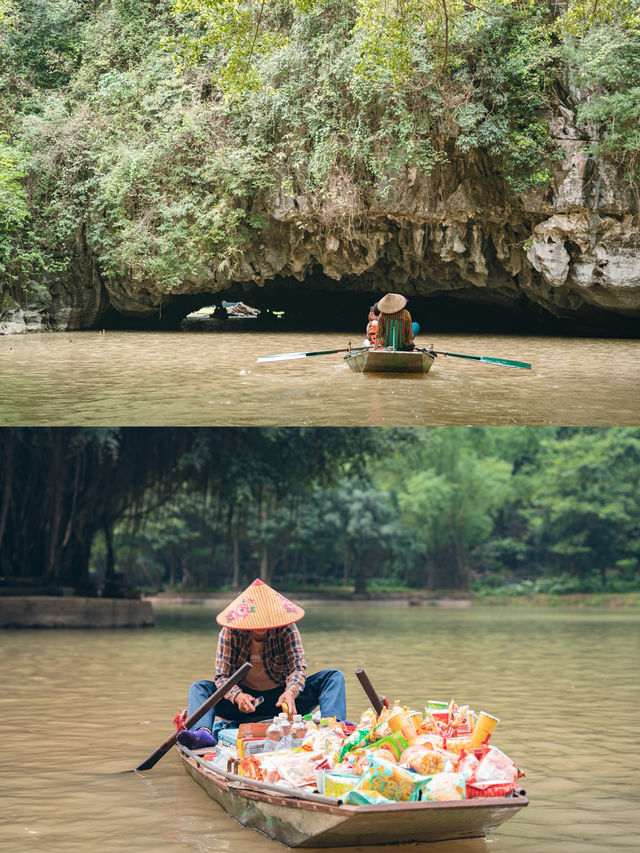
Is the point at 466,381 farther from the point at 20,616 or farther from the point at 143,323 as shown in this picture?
the point at 143,323

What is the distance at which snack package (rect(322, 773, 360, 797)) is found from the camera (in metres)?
3.89

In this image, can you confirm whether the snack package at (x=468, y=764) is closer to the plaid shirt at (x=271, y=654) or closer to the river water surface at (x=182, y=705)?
the river water surface at (x=182, y=705)

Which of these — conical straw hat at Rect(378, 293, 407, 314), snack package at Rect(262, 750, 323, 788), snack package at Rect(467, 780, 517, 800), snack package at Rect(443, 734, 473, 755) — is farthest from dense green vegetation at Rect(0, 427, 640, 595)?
snack package at Rect(467, 780, 517, 800)

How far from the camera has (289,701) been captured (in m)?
5.36

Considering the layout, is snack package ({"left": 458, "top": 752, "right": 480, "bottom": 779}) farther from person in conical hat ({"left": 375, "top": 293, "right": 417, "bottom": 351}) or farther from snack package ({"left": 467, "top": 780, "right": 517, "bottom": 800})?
person in conical hat ({"left": 375, "top": 293, "right": 417, "bottom": 351})

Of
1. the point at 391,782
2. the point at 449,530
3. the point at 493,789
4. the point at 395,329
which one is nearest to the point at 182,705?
the point at 391,782

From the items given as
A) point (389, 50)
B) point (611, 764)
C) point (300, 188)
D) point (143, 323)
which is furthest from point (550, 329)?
point (611, 764)

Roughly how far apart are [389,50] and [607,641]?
34.1 ft

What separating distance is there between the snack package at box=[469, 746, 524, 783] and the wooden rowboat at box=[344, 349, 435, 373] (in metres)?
6.88

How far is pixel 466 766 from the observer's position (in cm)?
412

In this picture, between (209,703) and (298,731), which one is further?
(209,703)

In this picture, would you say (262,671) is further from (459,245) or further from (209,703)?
(459,245)

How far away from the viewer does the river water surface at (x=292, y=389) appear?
8.99 m

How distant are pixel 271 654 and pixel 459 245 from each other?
1325 centimetres
